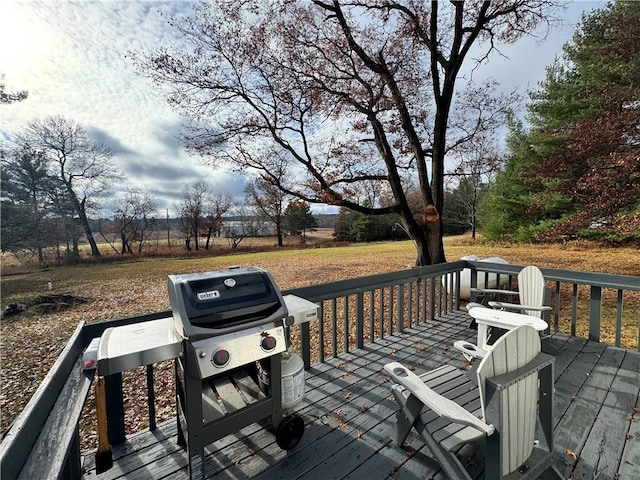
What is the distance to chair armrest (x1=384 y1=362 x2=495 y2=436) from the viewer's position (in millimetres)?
1209

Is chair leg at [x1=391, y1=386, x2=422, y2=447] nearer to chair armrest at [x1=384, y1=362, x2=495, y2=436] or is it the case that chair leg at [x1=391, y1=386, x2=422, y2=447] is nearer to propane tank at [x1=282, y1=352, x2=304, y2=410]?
chair armrest at [x1=384, y1=362, x2=495, y2=436]

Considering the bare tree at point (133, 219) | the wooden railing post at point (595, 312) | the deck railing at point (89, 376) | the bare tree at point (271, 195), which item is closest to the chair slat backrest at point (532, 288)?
the deck railing at point (89, 376)

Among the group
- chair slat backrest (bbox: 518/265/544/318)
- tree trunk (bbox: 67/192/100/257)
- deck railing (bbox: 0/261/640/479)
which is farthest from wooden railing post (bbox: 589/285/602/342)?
tree trunk (bbox: 67/192/100/257)

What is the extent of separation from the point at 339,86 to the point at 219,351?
22.6 feet

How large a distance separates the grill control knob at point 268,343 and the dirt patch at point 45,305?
829 cm

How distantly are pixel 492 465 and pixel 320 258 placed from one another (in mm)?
11315

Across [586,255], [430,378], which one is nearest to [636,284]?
[430,378]

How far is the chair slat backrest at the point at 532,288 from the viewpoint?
3033 millimetres

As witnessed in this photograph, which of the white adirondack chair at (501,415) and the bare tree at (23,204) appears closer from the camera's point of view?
the white adirondack chair at (501,415)

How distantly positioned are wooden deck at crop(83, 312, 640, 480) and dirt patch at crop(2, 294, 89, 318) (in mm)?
7426

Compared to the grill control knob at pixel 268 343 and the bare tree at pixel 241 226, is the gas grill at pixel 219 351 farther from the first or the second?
the bare tree at pixel 241 226

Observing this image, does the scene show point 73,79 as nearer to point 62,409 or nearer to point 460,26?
point 62,409

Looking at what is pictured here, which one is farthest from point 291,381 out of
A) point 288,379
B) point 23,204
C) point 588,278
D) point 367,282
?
point 23,204

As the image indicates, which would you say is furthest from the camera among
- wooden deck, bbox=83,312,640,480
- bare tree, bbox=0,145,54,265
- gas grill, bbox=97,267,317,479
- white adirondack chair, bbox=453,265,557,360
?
bare tree, bbox=0,145,54,265
